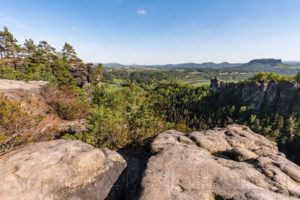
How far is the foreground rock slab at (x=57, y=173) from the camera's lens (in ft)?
38.1

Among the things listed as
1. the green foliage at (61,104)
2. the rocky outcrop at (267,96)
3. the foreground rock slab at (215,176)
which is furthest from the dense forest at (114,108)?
the foreground rock slab at (215,176)

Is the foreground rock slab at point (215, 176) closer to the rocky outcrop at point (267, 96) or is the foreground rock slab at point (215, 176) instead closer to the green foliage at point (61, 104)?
the green foliage at point (61, 104)

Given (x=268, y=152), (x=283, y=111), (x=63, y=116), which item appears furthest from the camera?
(x=283, y=111)

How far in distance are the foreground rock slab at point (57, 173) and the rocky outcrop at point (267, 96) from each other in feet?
408

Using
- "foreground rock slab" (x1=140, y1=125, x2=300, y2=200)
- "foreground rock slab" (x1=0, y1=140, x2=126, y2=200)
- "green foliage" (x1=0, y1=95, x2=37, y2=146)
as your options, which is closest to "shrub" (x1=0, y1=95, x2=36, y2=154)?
"green foliage" (x1=0, y1=95, x2=37, y2=146)

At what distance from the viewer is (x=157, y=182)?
12.5 m

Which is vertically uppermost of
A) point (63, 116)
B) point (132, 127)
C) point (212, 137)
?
point (212, 137)

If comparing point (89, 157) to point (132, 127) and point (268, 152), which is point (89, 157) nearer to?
point (268, 152)

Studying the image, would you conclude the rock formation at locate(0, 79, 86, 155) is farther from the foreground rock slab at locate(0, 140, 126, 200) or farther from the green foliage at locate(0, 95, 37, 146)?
the foreground rock slab at locate(0, 140, 126, 200)

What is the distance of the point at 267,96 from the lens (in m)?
120

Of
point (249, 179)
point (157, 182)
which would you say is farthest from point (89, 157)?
point (249, 179)

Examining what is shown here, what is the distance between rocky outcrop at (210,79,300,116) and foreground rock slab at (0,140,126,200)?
124298mm

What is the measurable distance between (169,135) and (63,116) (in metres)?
28.2

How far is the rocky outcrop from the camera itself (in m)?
111
